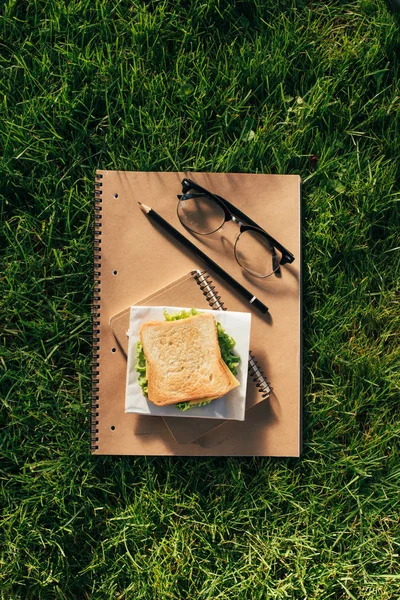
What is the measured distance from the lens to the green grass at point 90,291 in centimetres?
259

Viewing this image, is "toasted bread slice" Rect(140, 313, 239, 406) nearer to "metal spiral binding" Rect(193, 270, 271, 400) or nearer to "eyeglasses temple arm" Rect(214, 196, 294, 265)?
"metal spiral binding" Rect(193, 270, 271, 400)

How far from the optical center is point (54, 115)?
2650 mm

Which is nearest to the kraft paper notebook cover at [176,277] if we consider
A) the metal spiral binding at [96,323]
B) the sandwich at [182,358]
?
the metal spiral binding at [96,323]

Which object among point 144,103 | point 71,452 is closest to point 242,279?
point 144,103

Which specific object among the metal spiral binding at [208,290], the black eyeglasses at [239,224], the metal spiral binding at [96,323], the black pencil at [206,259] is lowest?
the metal spiral binding at [96,323]

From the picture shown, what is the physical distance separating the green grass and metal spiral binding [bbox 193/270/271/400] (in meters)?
0.25

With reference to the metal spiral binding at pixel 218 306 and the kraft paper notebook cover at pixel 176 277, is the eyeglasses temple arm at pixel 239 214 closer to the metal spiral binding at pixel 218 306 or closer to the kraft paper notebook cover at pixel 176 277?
the kraft paper notebook cover at pixel 176 277

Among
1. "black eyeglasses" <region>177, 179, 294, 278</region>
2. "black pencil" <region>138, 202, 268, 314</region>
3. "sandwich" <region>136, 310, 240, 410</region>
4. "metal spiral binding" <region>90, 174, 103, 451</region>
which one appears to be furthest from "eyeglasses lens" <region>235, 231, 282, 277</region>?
Result: "metal spiral binding" <region>90, 174, 103, 451</region>

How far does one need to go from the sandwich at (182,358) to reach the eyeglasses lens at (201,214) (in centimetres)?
44

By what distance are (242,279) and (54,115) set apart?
121cm

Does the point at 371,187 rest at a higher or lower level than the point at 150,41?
lower

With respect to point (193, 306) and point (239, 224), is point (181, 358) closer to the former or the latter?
point (193, 306)

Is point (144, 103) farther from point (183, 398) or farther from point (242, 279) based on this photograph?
point (183, 398)

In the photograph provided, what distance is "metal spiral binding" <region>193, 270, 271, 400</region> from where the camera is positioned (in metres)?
2.54
